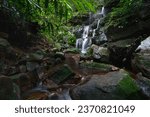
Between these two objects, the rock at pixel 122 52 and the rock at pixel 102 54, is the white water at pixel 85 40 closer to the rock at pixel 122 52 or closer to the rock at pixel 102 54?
the rock at pixel 102 54

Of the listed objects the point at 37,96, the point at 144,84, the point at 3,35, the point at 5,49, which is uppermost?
the point at 3,35

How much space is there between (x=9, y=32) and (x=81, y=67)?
90.2 inches

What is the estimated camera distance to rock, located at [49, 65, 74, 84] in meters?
5.69

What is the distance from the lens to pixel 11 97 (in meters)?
3.81

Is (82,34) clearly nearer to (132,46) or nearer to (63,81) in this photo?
(132,46)

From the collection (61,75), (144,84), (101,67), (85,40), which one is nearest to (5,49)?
(61,75)

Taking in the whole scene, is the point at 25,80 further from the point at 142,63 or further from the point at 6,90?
the point at 142,63

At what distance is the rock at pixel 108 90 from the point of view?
14.6 ft

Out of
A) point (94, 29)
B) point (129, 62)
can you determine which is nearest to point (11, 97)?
point (129, 62)

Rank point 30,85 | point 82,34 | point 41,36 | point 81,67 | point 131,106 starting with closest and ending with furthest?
point 131,106 → point 30,85 → point 81,67 → point 41,36 → point 82,34

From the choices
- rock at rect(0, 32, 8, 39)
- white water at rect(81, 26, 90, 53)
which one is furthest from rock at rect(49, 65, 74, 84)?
white water at rect(81, 26, 90, 53)

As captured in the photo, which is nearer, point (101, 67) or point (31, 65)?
point (31, 65)

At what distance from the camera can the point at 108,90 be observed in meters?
4.53

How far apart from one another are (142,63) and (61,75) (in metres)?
2.10
